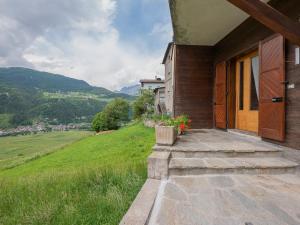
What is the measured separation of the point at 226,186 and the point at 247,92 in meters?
3.32

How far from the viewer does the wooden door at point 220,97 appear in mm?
5758

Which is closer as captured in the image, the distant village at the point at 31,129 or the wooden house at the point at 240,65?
the wooden house at the point at 240,65

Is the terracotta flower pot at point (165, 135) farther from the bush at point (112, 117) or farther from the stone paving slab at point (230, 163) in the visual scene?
the bush at point (112, 117)

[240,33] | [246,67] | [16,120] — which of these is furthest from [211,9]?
[16,120]

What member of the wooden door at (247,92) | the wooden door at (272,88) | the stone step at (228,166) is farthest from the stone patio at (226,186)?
the wooden door at (247,92)

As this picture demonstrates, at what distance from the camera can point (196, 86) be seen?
6648mm

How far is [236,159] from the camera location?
3.12 m

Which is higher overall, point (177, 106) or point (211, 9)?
point (211, 9)

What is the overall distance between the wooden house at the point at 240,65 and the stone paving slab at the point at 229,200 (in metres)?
1.12

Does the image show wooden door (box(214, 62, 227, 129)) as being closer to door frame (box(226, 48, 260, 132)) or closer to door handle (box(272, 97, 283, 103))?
door frame (box(226, 48, 260, 132))

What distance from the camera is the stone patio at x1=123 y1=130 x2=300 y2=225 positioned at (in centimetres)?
179

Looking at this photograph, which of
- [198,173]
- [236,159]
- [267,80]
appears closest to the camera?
[198,173]

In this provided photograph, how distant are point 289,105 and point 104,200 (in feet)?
10.00

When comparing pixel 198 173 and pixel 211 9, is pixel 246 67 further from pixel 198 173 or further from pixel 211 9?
pixel 198 173
